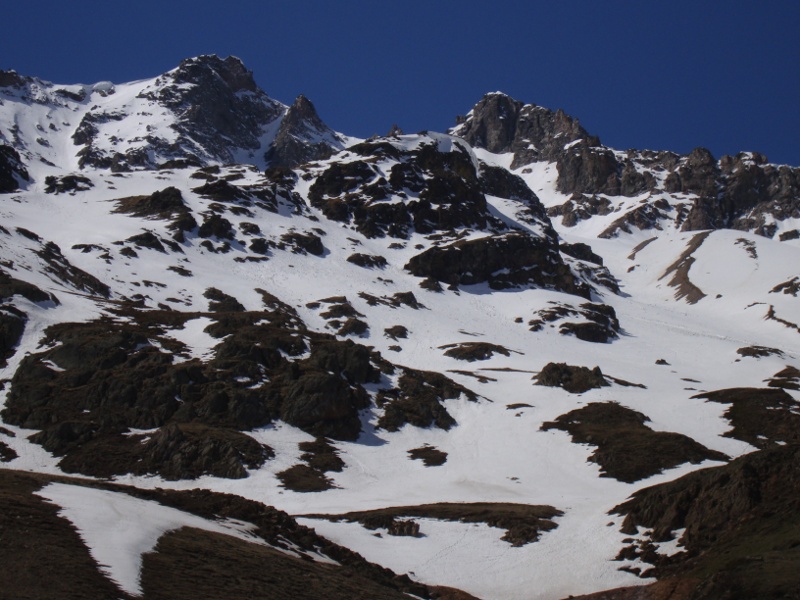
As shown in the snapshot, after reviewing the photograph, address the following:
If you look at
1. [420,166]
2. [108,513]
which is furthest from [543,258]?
[108,513]

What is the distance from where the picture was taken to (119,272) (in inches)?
4141

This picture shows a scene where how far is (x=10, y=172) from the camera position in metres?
149

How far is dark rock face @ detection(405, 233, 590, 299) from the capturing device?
148 metres

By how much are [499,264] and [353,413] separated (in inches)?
3734

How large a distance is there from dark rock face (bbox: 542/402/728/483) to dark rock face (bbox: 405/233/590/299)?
77446 millimetres

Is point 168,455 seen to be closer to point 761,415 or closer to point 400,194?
point 761,415

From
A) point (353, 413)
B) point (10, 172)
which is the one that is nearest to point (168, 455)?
point (353, 413)

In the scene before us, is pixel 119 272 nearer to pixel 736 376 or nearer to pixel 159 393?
pixel 159 393

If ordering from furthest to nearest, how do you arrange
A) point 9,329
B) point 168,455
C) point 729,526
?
point 9,329 → point 168,455 → point 729,526

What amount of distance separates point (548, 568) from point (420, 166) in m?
163

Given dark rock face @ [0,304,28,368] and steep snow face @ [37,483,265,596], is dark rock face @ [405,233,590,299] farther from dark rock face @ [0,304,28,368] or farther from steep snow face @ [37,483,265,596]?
steep snow face @ [37,483,265,596]

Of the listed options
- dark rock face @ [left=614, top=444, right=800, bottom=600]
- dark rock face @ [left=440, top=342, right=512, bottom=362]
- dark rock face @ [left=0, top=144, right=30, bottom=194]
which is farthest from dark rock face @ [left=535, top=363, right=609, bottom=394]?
dark rock face @ [left=0, top=144, right=30, bottom=194]

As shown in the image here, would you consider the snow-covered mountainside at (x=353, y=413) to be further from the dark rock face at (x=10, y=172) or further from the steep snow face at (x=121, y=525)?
the dark rock face at (x=10, y=172)

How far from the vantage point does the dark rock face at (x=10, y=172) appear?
→ 5648 inches
